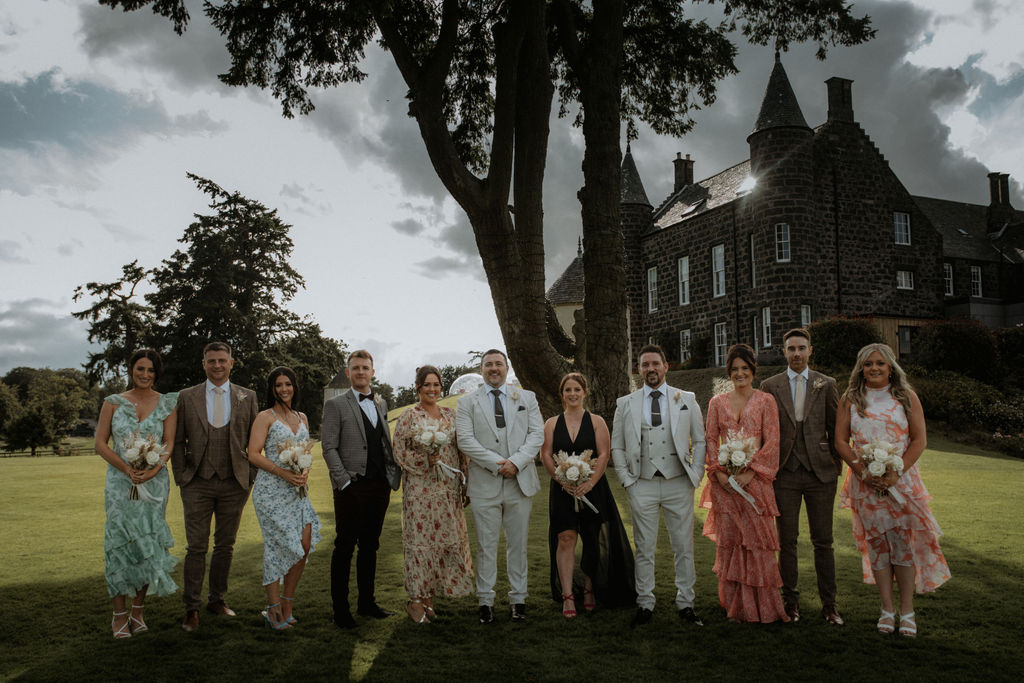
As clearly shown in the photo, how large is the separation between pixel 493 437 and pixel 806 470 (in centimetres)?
258

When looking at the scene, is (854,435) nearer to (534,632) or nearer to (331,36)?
(534,632)

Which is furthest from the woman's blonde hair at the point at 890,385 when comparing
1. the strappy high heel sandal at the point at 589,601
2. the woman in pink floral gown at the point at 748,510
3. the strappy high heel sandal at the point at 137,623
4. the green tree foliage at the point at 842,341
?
the green tree foliage at the point at 842,341

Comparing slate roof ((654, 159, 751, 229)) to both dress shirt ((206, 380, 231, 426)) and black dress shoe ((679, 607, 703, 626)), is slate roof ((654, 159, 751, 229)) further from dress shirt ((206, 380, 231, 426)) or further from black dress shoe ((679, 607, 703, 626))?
dress shirt ((206, 380, 231, 426))

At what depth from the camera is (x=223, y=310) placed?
1578 inches

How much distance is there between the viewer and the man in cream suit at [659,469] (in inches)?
241

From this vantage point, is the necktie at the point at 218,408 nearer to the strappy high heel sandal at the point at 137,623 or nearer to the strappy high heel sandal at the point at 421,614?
the strappy high heel sandal at the point at 137,623

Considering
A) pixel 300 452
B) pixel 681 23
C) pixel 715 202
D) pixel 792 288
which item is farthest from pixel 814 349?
pixel 300 452

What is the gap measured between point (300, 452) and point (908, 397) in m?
4.87

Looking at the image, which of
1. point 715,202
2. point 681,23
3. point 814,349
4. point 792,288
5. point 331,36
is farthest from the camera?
point 715,202

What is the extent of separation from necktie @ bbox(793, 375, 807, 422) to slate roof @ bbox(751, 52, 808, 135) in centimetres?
2716

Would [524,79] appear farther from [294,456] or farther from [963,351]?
[963,351]

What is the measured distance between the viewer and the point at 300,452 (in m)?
5.92

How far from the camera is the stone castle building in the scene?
30375 mm

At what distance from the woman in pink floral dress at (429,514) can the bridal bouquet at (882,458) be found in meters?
3.24
